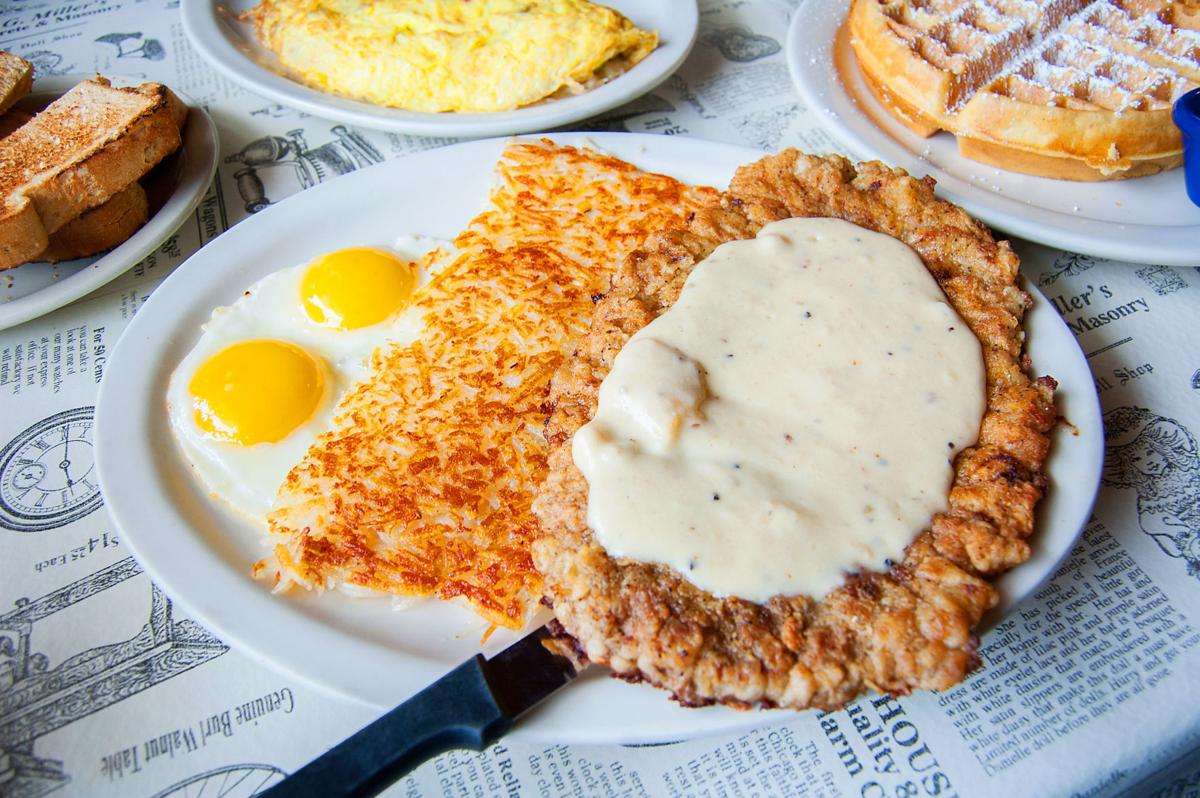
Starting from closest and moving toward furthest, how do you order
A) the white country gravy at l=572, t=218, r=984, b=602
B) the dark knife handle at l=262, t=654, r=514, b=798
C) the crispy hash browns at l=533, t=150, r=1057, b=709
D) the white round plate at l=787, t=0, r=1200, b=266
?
the dark knife handle at l=262, t=654, r=514, b=798 → the crispy hash browns at l=533, t=150, r=1057, b=709 → the white country gravy at l=572, t=218, r=984, b=602 → the white round plate at l=787, t=0, r=1200, b=266

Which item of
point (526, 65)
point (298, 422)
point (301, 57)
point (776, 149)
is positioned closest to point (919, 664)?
point (298, 422)

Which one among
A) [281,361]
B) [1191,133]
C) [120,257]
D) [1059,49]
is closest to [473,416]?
[281,361]

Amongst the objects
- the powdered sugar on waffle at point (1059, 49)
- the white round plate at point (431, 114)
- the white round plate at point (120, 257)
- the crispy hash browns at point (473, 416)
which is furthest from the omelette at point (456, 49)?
Answer: the powdered sugar on waffle at point (1059, 49)

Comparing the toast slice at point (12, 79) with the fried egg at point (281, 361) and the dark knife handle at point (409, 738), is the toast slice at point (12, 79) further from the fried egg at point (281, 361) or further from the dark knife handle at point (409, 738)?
the dark knife handle at point (409, 738)

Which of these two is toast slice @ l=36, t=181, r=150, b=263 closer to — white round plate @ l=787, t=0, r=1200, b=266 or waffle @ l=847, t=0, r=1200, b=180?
white round plate @ l=787, t=0, r=1200, b=266

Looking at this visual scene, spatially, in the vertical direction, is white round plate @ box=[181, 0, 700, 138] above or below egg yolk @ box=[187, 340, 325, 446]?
above

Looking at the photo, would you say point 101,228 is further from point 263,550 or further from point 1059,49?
point 1059,49

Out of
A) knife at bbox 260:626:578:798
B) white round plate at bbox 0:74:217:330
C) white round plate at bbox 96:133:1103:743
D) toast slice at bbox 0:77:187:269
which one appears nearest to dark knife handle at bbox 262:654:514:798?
knife at bbox 260:626:578:798
